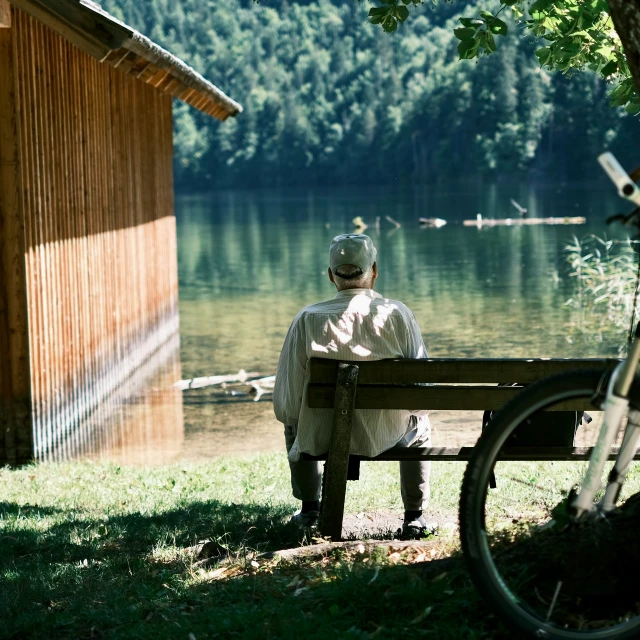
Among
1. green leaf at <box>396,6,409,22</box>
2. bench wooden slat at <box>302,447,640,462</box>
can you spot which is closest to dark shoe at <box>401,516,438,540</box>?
bench wooden slat at <box>302,447,640,462</box>

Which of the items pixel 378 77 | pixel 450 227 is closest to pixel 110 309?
pixel 450 227

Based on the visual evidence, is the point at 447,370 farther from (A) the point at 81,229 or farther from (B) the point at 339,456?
(A) the point at 81,229

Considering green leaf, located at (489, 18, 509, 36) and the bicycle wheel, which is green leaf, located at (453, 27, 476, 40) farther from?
the bicycle wheel

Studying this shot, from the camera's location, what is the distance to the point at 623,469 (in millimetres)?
3041

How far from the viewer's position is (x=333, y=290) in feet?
84.2

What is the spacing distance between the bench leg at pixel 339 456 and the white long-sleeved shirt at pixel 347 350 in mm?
167

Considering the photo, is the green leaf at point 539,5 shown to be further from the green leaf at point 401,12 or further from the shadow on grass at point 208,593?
the shadow on grass at point 208,593

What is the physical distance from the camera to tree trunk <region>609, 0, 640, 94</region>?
3.35m

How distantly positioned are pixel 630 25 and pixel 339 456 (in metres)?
2.01

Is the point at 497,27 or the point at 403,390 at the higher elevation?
the point at 497,27

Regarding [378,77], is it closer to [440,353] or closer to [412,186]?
[412,186]

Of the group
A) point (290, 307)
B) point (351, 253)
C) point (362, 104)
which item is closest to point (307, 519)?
point (351, 253)

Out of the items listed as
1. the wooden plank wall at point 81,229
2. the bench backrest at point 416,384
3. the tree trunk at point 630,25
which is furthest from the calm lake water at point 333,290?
the tree trunk at point 630,25

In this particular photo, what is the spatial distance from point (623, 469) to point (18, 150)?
273 inches
